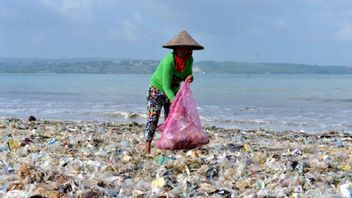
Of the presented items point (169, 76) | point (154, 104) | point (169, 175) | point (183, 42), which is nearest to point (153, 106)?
point (154, 104)

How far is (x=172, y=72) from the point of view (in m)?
6.55

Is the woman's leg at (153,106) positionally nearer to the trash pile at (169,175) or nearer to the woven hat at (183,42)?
the trash pile at (169,175)

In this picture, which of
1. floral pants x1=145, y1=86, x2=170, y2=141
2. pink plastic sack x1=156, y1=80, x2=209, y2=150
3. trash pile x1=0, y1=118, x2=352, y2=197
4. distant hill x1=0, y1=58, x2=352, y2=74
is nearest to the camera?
trash pile x1=0, y1=118, x2=352, y2=197

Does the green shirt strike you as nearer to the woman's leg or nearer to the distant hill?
the woman's leg

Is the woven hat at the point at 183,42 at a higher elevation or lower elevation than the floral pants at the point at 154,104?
higher

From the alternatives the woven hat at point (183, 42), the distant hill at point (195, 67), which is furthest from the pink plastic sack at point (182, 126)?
the distant hill at point (195, 67)

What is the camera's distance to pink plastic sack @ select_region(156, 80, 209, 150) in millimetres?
6812

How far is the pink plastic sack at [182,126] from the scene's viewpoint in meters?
6.81

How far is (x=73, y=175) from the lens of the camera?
5.13m

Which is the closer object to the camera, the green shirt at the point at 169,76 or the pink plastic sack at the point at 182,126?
the green shirt at the point at 169,76

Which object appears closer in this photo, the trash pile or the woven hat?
the trash pile

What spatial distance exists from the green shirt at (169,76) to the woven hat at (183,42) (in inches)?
5.9

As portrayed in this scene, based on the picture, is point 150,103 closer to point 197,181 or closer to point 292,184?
point 197,181

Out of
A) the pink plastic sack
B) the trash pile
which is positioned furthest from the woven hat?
the trash pile
